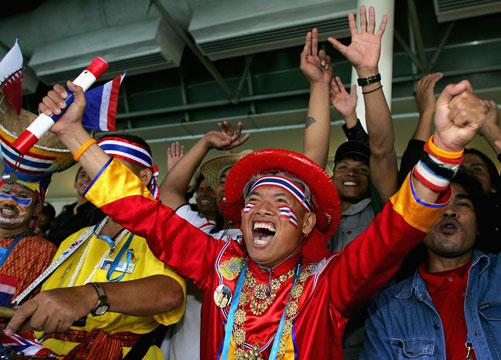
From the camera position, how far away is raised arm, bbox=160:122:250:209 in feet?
7.23

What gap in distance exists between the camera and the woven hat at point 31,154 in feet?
6.08

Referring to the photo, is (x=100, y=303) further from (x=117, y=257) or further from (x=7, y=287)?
(x=7, y=287)

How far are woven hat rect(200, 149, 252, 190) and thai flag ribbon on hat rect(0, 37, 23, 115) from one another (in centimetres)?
115

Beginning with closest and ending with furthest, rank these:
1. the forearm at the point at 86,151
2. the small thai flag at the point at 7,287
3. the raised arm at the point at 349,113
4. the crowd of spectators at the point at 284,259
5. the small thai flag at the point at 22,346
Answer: the crowd of spectators at the point at 284,259
the small thai flag at the point at 22,346
the forearm at the point at 86,151
the small thai flag at the point at 7,287
the raised arm at the point at 349,113

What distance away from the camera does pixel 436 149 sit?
1205mm

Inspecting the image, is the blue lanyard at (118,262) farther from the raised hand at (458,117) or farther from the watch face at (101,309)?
the raised hand at (458,117)

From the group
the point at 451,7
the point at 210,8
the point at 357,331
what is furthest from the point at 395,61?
the point at 357,331

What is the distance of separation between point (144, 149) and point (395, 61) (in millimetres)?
4780

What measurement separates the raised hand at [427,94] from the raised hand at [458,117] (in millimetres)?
1102

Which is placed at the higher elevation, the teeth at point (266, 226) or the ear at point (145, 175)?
the ear at point (145, 175)

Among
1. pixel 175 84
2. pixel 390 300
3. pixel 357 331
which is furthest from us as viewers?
pixel 175 84

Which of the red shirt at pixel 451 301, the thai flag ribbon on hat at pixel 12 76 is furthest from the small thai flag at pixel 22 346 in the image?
the red shirt at pixel 451 301

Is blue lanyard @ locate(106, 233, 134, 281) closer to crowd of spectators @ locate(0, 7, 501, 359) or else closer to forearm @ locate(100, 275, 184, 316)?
crowd of spectators @ locate(0, 7, 501, 359)

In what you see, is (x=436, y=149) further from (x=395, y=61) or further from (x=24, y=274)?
(x=395, y=61)
